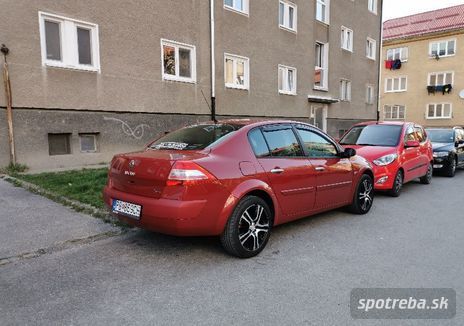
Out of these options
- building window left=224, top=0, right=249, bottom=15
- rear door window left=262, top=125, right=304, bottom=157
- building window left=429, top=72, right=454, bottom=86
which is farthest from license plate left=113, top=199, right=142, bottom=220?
building window left=429, top=72, right=454, bottom=86

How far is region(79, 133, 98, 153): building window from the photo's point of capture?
32.4 feet

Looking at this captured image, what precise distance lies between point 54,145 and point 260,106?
852cm

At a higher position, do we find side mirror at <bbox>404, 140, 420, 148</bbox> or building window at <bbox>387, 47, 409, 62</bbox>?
building window at <bbox>387, 47, 409, 62</bbox>

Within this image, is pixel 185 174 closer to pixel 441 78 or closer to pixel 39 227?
pixel 39 227

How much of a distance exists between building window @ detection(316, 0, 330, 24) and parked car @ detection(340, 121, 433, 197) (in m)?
11.6

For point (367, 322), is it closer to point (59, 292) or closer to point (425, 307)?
point (425, 307)

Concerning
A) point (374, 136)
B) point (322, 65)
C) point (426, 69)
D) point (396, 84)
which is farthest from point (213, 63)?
point (396, 84)

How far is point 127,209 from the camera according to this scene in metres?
3.90

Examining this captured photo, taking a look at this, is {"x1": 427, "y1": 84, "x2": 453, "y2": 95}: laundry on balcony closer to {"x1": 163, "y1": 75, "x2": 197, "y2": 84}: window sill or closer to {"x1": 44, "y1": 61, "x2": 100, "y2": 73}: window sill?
{"x1": 163, "y1": 75, "x2": 197, "y2": 84}: window sill

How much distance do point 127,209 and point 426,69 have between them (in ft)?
122

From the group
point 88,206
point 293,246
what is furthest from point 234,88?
point 293,246

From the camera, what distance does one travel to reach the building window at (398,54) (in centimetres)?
3516

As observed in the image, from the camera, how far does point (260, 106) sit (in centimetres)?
1512

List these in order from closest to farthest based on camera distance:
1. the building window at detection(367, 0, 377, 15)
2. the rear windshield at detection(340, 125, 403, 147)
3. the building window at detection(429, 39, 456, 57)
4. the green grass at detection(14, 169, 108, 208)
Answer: the green grass at detection(14, 169, 108, 208)
the rear windshield at detection(340, 125, 403, 147)
the building window at detection(367, 0, 377, 15)
the building window at detection(429, 39, 456, 57)
